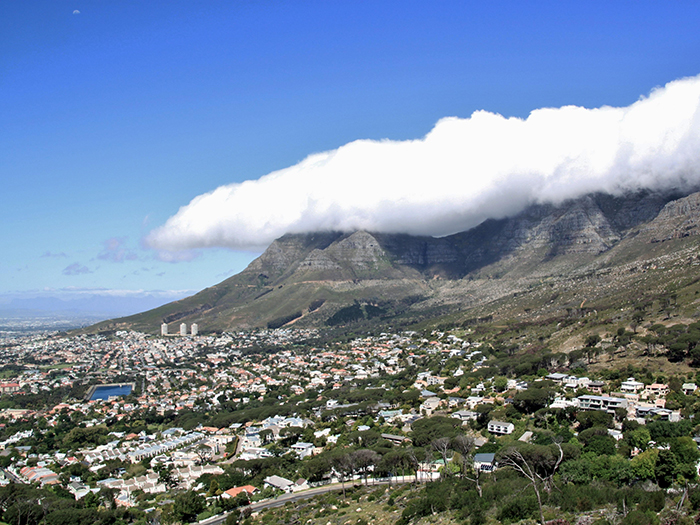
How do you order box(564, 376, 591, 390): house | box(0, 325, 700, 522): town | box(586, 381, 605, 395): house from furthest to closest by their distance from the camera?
box(564, 376, 591, 390): house → box(586, 381, 605, 395): house → box(0, 325, 700, 522): town

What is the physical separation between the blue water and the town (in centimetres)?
53

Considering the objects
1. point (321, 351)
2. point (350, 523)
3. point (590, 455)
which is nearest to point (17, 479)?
point (350, 523)

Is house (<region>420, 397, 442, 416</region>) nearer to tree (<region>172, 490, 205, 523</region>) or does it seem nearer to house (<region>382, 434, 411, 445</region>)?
house (<region>382, 434, 411, 445</region>)

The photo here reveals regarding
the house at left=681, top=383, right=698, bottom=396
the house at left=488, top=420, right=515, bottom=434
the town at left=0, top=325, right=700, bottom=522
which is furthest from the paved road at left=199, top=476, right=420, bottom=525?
the house at left=681, top=383, right=698, bottom=396

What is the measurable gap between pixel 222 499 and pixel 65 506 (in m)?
11.3

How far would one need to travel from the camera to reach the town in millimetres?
40719

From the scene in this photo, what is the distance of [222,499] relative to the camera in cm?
3869

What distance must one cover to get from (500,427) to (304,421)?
25662mm

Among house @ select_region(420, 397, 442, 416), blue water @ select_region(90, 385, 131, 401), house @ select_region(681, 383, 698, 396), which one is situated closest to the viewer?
house @ select_region(681, 383, 698, 396)

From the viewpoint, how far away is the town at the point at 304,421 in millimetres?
40719

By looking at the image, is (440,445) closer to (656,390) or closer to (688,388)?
(656,390)

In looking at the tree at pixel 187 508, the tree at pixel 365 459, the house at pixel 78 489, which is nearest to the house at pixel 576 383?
the tree at pixel 365 459

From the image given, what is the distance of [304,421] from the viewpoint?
63.8 metres

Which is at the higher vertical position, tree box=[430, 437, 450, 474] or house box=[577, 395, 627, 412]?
house box=[577, 395, 627, 412]
